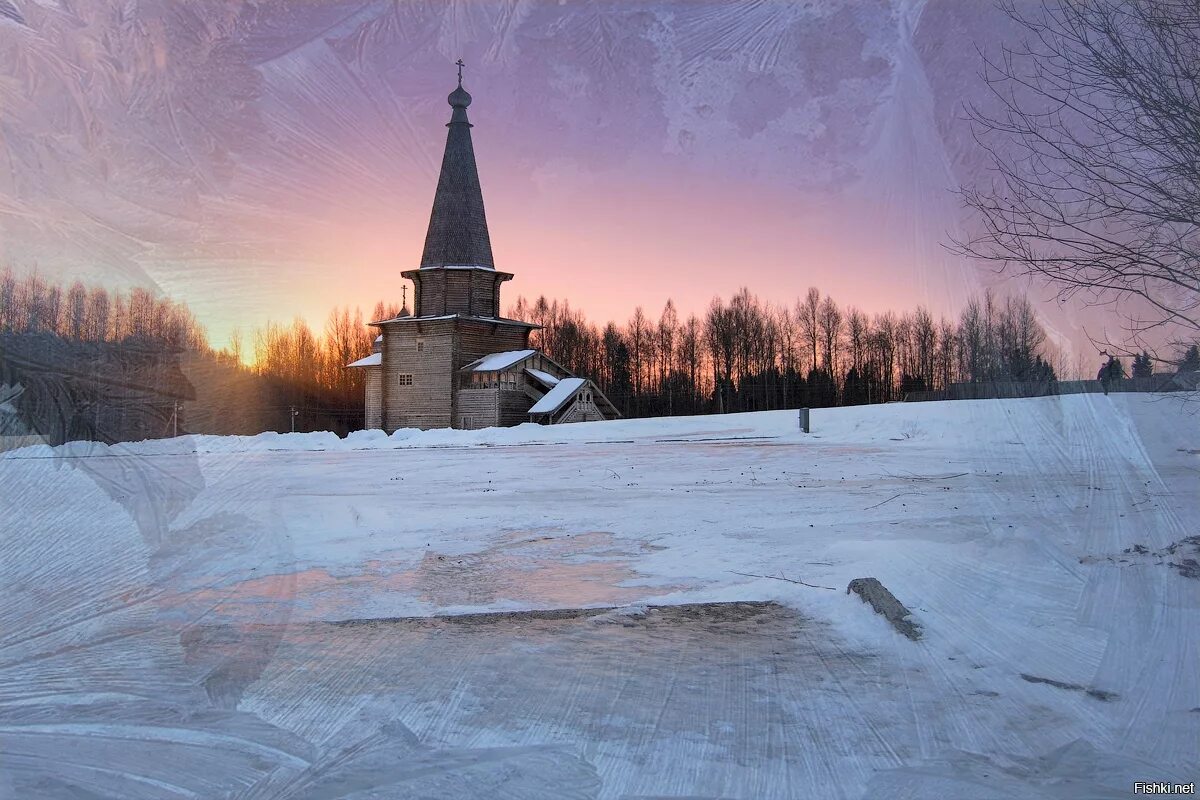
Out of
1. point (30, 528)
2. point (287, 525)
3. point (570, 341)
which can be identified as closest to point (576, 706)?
point (30, 528)

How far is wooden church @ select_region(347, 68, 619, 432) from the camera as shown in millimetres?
46531

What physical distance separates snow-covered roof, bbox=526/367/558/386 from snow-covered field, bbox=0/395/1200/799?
3742cm

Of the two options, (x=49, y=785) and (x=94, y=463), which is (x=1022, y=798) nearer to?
(x=49, y=785)

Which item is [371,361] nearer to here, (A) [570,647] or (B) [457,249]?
(B) [457,249]

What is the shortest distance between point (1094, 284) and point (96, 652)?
7.31m

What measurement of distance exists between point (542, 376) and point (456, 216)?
12.0 m

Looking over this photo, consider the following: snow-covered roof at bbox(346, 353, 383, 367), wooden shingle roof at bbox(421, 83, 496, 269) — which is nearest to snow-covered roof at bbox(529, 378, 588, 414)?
wooden shingle roof at bbox(421, 83, 496, 269)

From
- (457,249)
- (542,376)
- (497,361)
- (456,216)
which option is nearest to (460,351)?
(497,361)

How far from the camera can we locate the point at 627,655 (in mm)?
4738

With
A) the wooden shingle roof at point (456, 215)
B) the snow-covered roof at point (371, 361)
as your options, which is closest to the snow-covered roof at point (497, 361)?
the snow-covered roof at point (371, 361)

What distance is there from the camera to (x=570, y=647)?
4.89 metres

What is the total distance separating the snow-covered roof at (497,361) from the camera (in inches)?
1806

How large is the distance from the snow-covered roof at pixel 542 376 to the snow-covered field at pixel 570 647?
3742 cm

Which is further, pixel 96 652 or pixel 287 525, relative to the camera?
pixel 287 525
